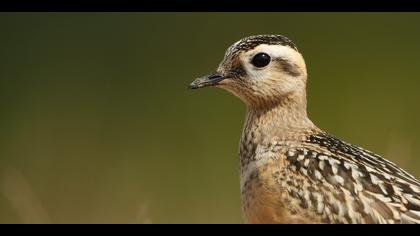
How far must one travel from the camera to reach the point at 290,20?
19453 millimetres

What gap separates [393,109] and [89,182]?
4.85 meters

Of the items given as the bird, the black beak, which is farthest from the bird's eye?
the black beak

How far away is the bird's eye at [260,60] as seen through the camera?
8.67 m

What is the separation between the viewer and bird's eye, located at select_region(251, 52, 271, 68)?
8.67 metres

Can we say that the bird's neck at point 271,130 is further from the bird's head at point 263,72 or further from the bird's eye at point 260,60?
the bird's eye at point 260,60

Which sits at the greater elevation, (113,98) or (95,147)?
(113,98)

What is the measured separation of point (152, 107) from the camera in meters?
16.8

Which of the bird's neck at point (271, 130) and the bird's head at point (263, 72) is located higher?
the bird's head at point (263, 72)

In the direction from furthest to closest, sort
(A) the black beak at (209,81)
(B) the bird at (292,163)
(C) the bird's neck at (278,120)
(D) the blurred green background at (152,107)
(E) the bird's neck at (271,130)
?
(D) the blurred green background at (152,107) < (A) the black beak at (209,81) < (C) the bird's neck at (278,120) < (E) the bird's neck at (271,130) < (B) the bird at (292,163)

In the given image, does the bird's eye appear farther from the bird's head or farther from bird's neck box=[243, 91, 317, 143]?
bird's neck box=[243, 91, 317, 143]

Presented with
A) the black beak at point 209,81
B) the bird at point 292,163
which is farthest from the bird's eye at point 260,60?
the black beak at point 209,81

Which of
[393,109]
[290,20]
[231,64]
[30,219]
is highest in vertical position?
[290,20]

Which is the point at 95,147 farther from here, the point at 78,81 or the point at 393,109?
the point at 393,109

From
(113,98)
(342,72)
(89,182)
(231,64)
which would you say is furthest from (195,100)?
(231,64)
